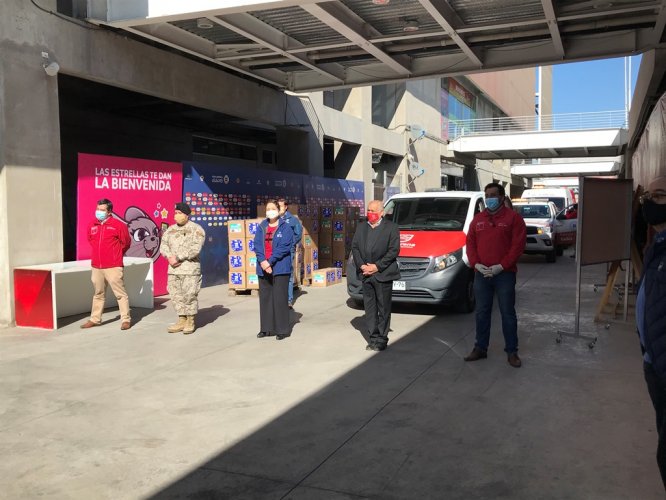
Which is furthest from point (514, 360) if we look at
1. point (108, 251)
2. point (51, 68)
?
point (51, 68)

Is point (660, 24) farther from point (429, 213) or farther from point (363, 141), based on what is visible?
point (363, 141)

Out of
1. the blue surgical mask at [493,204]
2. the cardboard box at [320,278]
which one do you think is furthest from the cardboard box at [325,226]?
the blue surgical mask at [493,204]

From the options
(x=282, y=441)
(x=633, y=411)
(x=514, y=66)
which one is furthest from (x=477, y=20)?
(x=282, y=441)

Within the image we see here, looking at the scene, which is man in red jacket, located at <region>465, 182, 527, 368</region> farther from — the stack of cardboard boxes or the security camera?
the security camera

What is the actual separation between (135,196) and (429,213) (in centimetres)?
525

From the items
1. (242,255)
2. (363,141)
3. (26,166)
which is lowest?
(242,255)

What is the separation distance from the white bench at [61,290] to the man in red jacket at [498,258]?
18.4 feet

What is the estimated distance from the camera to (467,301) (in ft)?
31.1

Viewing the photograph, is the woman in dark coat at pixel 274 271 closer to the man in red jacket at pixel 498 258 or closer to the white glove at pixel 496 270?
the man in red jacket at pixel 498 258

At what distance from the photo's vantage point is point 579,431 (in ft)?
15.2

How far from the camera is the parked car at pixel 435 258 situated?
9.07m

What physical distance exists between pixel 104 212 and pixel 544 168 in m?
45.7

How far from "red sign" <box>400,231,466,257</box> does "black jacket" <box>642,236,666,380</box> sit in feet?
20.7

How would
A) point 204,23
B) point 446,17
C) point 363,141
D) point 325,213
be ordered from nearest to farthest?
1. point 446,17
2. point 204,23
3. point 325,213
4. point 363,141
